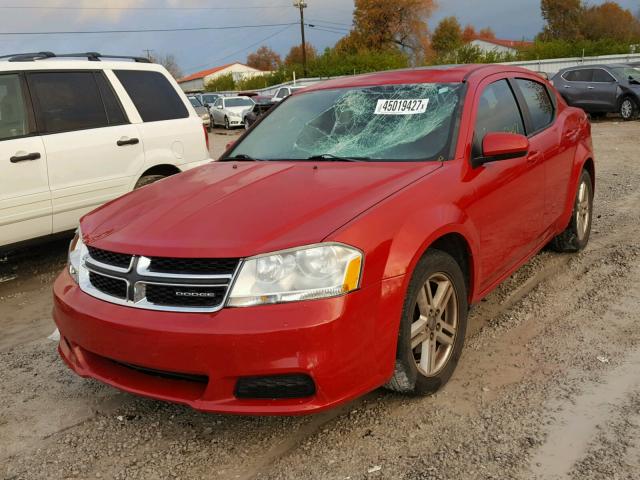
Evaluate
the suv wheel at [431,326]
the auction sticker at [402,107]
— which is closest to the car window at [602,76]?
the auction sticker at [402,107]

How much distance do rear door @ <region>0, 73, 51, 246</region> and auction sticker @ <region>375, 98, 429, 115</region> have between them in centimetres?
303

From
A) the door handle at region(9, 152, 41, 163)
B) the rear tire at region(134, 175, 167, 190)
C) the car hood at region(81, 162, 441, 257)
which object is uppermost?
the door handle at region(9, 152, 41, 163)

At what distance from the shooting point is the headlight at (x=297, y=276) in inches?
96.5

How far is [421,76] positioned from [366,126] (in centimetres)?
59

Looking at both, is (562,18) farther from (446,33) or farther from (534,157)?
(534,157)

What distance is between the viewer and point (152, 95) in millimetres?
6184

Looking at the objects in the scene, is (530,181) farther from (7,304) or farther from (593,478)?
(7,304)

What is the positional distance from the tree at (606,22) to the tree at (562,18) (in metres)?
0.91

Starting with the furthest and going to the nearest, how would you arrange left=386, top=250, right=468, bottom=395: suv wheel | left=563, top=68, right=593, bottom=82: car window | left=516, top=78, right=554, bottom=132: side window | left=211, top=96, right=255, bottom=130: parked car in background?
1. left=211, top=96, right=255, bottom=130: parked car in background
2. left=563, top=68, right=593, bottom=82: car window
3. left=516, top=78, right=554, bottom=132: side window
4. left=386, top=250, right=468, bottom=395: suv wheel

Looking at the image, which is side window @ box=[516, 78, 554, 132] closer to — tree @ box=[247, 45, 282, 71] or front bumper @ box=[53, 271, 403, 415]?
front bumper @ box=[53, 271, 403, 415]

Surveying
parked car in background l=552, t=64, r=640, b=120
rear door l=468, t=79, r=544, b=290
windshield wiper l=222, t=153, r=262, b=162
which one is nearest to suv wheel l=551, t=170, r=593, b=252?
rear door l=468, t=79, r=544, b=290

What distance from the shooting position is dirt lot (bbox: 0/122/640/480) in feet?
8.50

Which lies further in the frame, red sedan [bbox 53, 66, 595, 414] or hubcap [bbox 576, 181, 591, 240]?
hubcap [bbox 576, 181, 591, 240]

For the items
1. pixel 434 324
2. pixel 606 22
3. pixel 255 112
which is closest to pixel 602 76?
pixel 255 112
